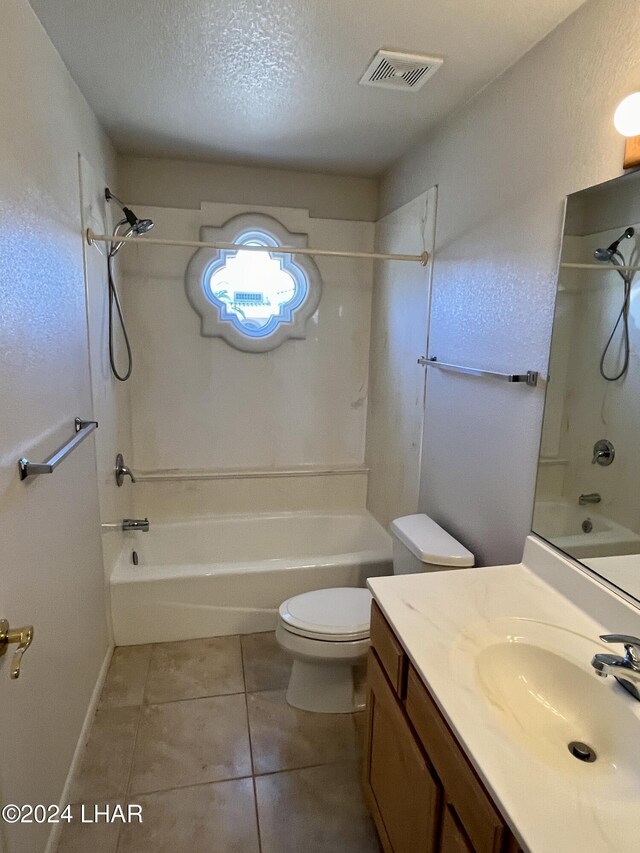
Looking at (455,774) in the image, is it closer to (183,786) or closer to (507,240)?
(183,786)

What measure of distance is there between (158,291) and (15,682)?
2.11 meters

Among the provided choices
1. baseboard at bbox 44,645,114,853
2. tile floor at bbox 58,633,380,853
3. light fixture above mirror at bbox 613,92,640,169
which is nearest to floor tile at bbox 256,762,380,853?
tile floor at bbox 58,633,380,853

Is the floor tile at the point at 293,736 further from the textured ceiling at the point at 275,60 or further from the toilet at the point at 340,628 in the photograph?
the textured ceiling at the point at 275,60

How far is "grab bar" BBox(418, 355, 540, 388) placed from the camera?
1.55 m

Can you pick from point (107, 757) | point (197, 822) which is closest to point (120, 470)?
point (107, 757)

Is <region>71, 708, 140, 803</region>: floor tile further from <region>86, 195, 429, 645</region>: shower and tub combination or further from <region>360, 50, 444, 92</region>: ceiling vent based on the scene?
<region>360, 50, 444, 92</region>: ceiling vent

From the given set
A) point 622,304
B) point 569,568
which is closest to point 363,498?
point 569,568

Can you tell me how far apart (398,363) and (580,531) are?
148 centimetres

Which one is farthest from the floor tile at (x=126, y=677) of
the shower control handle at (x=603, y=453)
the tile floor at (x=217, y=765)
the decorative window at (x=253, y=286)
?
the shower control handle at (x=603, y=453)

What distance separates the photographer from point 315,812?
5.26ft

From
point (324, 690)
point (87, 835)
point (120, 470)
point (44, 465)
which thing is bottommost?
point (87, 835)

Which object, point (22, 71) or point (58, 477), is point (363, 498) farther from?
point (22, 71)

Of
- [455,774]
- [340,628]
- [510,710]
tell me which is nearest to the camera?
[455,774]

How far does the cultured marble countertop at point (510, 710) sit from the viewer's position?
0.75 m
